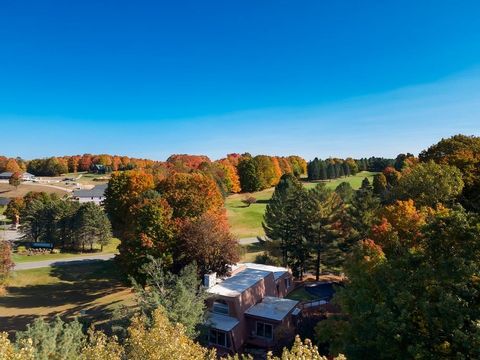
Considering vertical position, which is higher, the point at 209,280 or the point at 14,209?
the point at 14,209

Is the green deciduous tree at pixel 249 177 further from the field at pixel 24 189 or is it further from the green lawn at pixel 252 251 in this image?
the field at pixel 24 189

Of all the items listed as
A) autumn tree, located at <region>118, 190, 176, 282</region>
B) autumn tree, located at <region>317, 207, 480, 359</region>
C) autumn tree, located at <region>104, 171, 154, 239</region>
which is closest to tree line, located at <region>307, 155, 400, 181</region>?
autumn tree, located at <region>104, 171, 154, 239</region>

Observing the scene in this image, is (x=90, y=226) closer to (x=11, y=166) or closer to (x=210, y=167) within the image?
(x=210, y=167)

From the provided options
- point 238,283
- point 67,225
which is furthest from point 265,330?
point 67,225

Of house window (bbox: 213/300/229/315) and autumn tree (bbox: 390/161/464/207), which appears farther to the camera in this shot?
autumn tree (bbox: 390/161/464/207)

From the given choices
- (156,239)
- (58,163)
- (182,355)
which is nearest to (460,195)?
(156,239)

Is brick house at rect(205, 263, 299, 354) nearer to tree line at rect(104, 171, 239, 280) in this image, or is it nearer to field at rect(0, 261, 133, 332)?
tree line at rect(104, 171, 239, 280)

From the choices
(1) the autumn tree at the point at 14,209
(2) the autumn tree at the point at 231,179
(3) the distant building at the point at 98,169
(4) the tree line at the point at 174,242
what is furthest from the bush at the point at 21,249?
(3) the distant building at the point at 98,169
